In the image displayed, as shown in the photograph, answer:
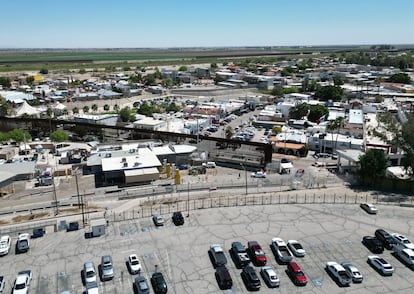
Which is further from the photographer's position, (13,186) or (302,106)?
(302,106)

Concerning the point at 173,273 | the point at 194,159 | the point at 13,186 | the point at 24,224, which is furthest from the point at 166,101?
the point at 173,273

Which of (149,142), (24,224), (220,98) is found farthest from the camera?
(220,98)

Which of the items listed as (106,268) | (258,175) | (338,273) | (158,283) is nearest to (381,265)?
(338,273)

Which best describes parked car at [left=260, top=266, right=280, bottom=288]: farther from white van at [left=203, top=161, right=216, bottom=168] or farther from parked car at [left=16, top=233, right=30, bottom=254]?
white van at [left=203, top=161, right=216, bottom=168]

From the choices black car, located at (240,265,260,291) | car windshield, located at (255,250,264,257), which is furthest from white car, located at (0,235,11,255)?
car windshield, located at (255,250,264,257)

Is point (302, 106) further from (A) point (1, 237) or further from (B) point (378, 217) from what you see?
(A) point (1, 237)
